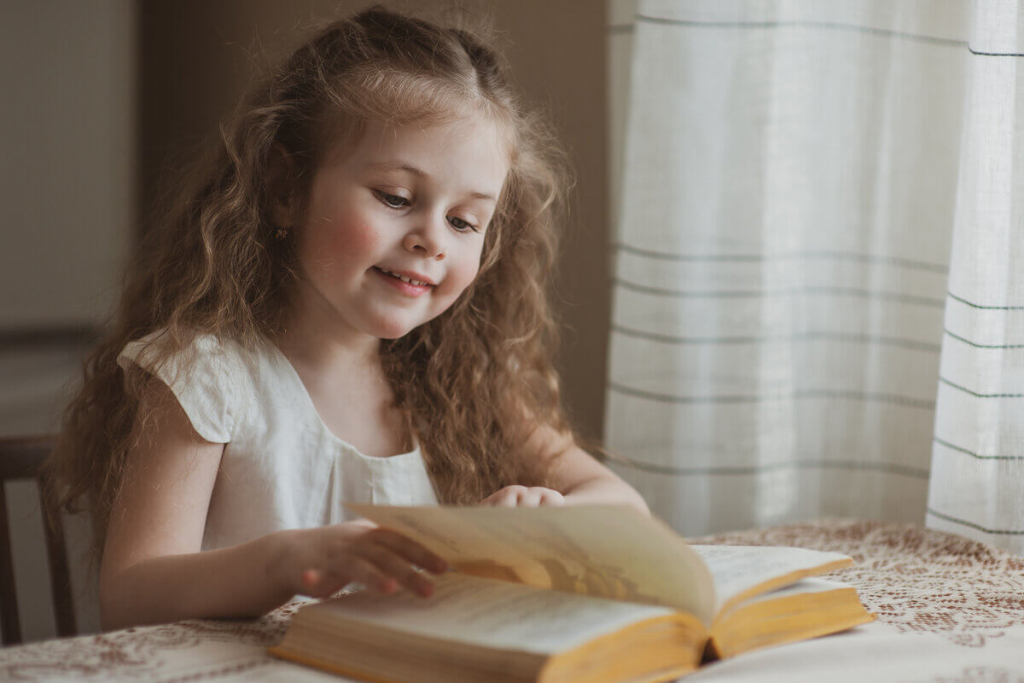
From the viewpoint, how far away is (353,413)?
3.43 feet

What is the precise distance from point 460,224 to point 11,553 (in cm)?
56

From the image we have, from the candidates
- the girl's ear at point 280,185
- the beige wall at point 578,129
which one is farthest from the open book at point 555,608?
the beige wall at point 578,129

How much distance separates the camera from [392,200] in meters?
0.92

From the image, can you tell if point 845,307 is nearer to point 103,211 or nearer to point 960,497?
point 960,497

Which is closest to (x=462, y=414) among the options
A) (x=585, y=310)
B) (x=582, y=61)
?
(x=585, y=310)

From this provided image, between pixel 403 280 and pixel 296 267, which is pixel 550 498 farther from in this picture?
pixel 296 267

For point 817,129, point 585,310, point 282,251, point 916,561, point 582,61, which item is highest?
point 582,61

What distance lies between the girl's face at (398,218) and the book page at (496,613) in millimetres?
350

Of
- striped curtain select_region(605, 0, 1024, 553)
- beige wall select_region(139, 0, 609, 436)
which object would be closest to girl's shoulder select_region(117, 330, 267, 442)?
striped curtain select_region(605, 0, 1024, 553)

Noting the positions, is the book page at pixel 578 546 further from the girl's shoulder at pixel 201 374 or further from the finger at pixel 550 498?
the girl's shoulder at pixel 201 374

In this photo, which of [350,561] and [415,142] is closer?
[350,561]

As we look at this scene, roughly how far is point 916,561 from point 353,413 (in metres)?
0.56

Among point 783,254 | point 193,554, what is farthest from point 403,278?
point 783,254

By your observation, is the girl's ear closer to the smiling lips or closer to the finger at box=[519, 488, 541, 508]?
the smiling lips
